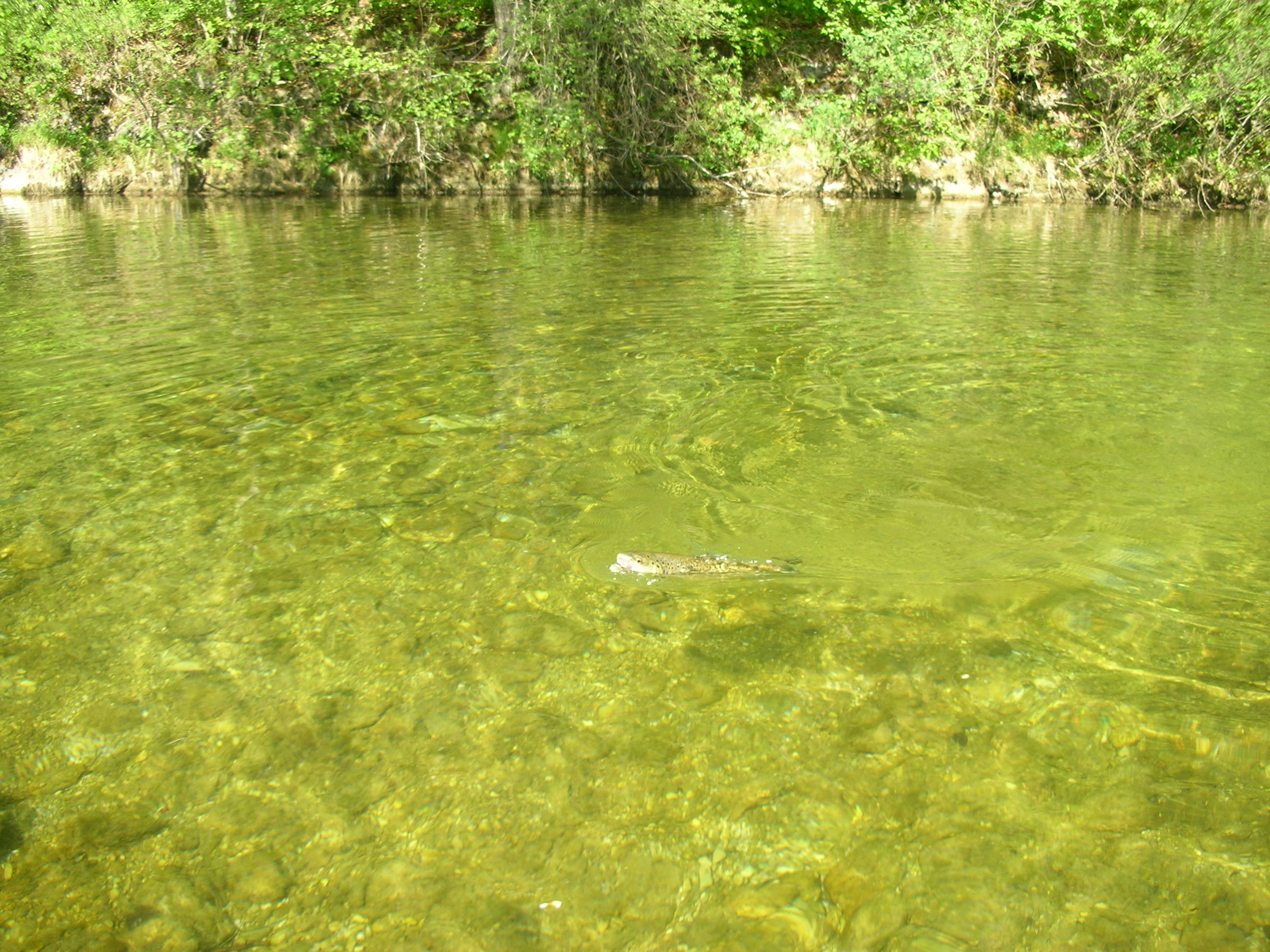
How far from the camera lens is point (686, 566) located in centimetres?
371

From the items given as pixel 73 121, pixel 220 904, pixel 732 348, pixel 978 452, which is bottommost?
pixel 220 904

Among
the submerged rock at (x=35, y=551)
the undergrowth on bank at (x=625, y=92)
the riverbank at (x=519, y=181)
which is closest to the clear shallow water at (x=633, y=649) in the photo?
the submerged rock at (x=35, y=551)

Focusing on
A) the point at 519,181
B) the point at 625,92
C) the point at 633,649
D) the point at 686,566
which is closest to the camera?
the point at 633,649

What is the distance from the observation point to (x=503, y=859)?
7.71 ft

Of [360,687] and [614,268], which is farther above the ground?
[614,268]

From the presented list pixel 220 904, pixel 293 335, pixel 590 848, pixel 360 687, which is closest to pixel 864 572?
pixel 590 848

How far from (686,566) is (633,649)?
1.95 ft

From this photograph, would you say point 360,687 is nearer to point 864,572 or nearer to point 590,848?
point 590,848

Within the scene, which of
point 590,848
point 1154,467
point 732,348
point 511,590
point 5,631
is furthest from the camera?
point 732,348

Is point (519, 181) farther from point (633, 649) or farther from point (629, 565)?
point (633, 649)

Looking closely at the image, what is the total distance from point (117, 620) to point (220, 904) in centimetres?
162

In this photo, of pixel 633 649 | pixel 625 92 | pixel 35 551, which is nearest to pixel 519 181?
pixel 625 92

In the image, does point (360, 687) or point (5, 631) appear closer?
point (360, 687)

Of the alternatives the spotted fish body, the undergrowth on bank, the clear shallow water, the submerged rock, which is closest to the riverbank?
the undergrowth on bank
